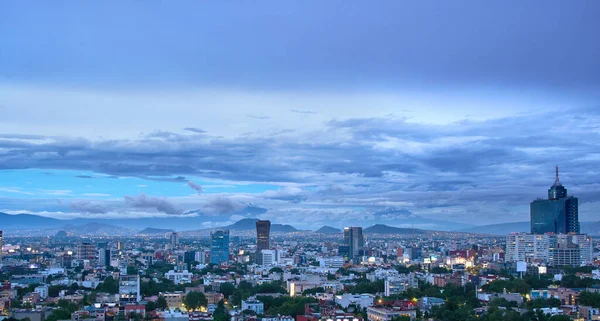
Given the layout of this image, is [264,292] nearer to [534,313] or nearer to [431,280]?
[431,280]

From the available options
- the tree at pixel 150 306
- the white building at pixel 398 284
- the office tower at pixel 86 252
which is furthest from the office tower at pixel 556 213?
the tree at pixel 150 306

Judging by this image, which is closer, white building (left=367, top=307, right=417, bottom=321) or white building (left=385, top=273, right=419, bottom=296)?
white building (left=367, top=307, right=417, bottom=321)

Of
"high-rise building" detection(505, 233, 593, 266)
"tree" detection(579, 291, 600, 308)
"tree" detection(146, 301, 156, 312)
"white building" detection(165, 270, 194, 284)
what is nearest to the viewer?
"tree" detection(146, 301, 156, 312)

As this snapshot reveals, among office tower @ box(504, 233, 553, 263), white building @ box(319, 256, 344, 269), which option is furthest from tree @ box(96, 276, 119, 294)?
office tower @ box(504, 233, 553, 263)

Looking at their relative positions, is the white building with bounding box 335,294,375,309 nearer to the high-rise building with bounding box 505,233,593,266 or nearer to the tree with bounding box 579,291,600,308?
the tree with bounding box 579,291,600,308

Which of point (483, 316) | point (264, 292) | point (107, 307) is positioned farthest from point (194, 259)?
point (483, 316)

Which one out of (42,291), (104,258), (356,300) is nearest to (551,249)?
(104,258)
